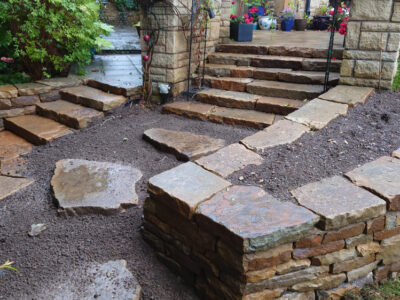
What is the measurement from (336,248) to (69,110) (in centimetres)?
330

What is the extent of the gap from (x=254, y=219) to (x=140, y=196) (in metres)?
1.17

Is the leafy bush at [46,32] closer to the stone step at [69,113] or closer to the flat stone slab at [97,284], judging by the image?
the stone step at [69,113]

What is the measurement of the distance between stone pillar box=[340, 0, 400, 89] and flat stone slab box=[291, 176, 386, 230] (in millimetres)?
2062

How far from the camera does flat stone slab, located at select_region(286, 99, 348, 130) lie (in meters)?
2.97

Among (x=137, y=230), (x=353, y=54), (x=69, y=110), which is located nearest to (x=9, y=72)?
(x=69, y=110)

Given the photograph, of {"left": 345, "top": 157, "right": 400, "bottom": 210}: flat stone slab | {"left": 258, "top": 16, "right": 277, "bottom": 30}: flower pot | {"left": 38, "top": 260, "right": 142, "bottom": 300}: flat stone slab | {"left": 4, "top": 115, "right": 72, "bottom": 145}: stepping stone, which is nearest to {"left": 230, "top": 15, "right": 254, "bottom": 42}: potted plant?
{"left": 258, "top": 16, "right": 277, "bottom": 30}: flower pot

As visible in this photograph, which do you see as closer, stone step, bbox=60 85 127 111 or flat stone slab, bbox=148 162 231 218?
flat stone slab, bbox=148 162 231 218

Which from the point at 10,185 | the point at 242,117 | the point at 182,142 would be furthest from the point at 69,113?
the point at 242,117

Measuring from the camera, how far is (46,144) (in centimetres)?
366

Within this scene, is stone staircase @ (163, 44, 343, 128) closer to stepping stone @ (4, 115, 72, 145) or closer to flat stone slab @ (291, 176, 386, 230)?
stepping stone @ (4, 115, 72, 145)

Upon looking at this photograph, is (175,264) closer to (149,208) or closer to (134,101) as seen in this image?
(149,208)

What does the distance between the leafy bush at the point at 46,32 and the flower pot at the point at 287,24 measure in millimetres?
5220

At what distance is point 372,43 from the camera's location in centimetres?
358

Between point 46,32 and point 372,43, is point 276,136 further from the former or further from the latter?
point 46,32
